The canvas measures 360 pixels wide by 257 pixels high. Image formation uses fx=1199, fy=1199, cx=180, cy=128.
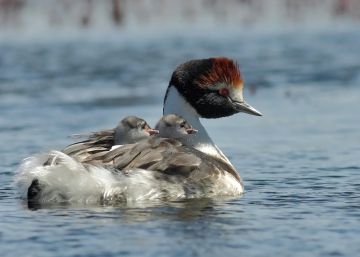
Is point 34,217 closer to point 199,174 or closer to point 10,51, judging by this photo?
point 199,174

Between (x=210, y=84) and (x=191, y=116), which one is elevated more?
(x=210, y=84)

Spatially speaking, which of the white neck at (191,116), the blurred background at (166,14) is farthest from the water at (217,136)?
the blurred background at (166,14)

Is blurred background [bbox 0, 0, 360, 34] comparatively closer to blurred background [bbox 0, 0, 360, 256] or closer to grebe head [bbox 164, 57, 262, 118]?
blurred background [bbox 0, 0, 360, 256]

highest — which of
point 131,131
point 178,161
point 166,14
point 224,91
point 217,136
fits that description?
point 166,14

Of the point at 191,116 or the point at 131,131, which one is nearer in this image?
the point at 131,131

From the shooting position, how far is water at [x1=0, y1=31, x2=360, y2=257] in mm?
7410

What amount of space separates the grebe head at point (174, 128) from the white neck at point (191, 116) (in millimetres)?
160

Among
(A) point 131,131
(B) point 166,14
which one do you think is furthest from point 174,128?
(B) point 166,14

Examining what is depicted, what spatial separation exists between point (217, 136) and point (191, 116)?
3.22 m

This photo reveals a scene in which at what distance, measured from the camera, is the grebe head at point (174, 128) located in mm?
9320

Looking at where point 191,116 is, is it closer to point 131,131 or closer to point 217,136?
point 131,131

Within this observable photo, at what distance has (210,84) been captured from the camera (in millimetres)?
9523

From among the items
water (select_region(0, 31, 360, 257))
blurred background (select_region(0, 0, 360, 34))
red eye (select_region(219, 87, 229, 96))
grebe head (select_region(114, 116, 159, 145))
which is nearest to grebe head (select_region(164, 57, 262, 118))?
red eye (select_region(219, 87, 229, 96))

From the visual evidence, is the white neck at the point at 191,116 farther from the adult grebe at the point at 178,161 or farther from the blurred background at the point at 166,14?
the blurred background at the point at 166,14
